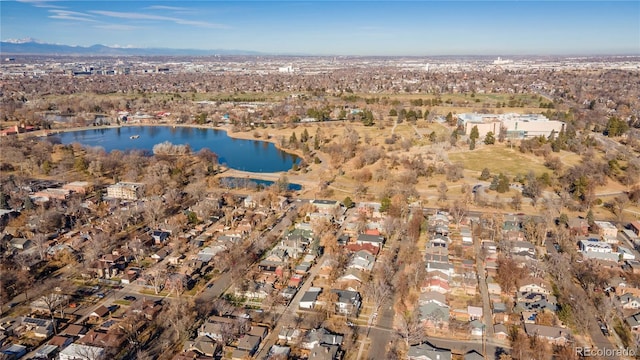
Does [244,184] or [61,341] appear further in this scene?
[244,184]

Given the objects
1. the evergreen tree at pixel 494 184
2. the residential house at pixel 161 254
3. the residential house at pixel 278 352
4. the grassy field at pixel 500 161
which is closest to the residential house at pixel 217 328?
the residential house at pixel 278 352

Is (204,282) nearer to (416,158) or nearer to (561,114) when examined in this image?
(416,158)

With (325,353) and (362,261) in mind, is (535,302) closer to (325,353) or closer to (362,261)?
(362,261)

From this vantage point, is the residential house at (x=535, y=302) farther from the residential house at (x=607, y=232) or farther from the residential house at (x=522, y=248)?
the residential house at (x=607, y=232)

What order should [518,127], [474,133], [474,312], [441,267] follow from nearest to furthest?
[474,312] → [441,267] → [474,133] → [518,127]

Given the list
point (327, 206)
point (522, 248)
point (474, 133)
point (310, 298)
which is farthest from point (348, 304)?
point (474, 133)

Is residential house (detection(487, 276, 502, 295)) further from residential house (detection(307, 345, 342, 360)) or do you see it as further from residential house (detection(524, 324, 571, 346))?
residential house (detection(307, 345, 342, 360))
